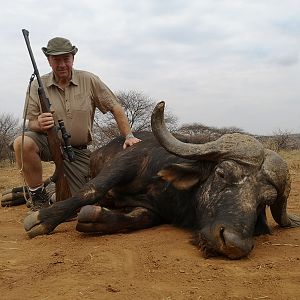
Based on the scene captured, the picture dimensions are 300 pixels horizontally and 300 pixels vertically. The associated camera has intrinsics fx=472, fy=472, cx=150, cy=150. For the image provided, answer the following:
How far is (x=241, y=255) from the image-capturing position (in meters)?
3.33

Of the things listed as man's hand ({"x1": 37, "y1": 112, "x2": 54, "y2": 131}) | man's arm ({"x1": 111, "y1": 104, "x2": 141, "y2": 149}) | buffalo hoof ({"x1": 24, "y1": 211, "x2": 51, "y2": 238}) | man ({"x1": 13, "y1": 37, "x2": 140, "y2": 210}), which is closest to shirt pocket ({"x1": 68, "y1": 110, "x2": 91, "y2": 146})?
man ({"x1": 13, "y1": 37, "x2": 140, "y2": 210})

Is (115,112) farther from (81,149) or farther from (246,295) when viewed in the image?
(246,295)

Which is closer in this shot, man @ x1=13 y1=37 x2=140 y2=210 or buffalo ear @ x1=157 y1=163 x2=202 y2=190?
buffalo ear @ x1=157 y1=163 x2=202 y2=190

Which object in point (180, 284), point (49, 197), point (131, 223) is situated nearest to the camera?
point (180, 284)

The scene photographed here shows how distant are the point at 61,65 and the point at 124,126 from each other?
1128 mm

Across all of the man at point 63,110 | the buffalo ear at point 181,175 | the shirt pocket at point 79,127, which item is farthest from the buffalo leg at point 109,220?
the shirt pocket at point 79,127

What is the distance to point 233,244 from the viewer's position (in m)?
3.24

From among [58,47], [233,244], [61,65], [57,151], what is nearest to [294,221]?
[233,244]

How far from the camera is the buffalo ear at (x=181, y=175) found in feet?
13.5

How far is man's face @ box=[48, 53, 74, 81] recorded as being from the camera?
19.9 feet

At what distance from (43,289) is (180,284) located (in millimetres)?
801

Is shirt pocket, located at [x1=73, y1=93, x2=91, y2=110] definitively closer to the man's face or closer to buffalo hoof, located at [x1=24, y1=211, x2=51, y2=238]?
the man's face

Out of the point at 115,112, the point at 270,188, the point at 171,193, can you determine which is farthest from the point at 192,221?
the point at 115,112

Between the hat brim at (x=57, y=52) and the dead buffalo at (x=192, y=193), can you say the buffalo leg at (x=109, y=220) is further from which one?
the hat brim at (x=57, y=52)
